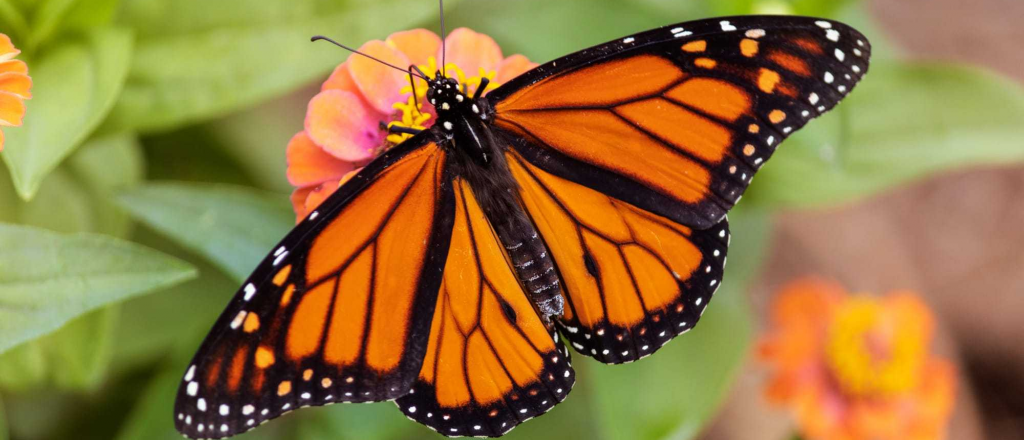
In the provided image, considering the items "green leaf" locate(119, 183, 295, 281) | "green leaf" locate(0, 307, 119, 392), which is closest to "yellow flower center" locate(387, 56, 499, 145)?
"green leaf" locate(119, 183, 295, 281)

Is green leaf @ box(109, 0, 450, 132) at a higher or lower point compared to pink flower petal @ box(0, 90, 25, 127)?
higher

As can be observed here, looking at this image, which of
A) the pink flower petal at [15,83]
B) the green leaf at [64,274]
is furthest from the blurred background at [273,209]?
the pink flower petal at [15,83]

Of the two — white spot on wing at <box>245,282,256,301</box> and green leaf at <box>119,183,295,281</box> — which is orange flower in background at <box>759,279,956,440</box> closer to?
green leaf at <box>119,183,295,281</box>

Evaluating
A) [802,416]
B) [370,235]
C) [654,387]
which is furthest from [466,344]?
[802,416]

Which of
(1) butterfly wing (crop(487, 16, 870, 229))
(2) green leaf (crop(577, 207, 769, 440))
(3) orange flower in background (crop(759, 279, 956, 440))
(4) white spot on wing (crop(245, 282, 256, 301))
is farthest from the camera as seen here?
(3) orange flower in background (crop(759, 279, 956, 440))

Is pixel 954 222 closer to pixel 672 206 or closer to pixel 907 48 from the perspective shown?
pixel 907 48

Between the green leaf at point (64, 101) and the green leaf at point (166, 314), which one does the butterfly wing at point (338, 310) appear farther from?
the green leaf at point (166, 314)
